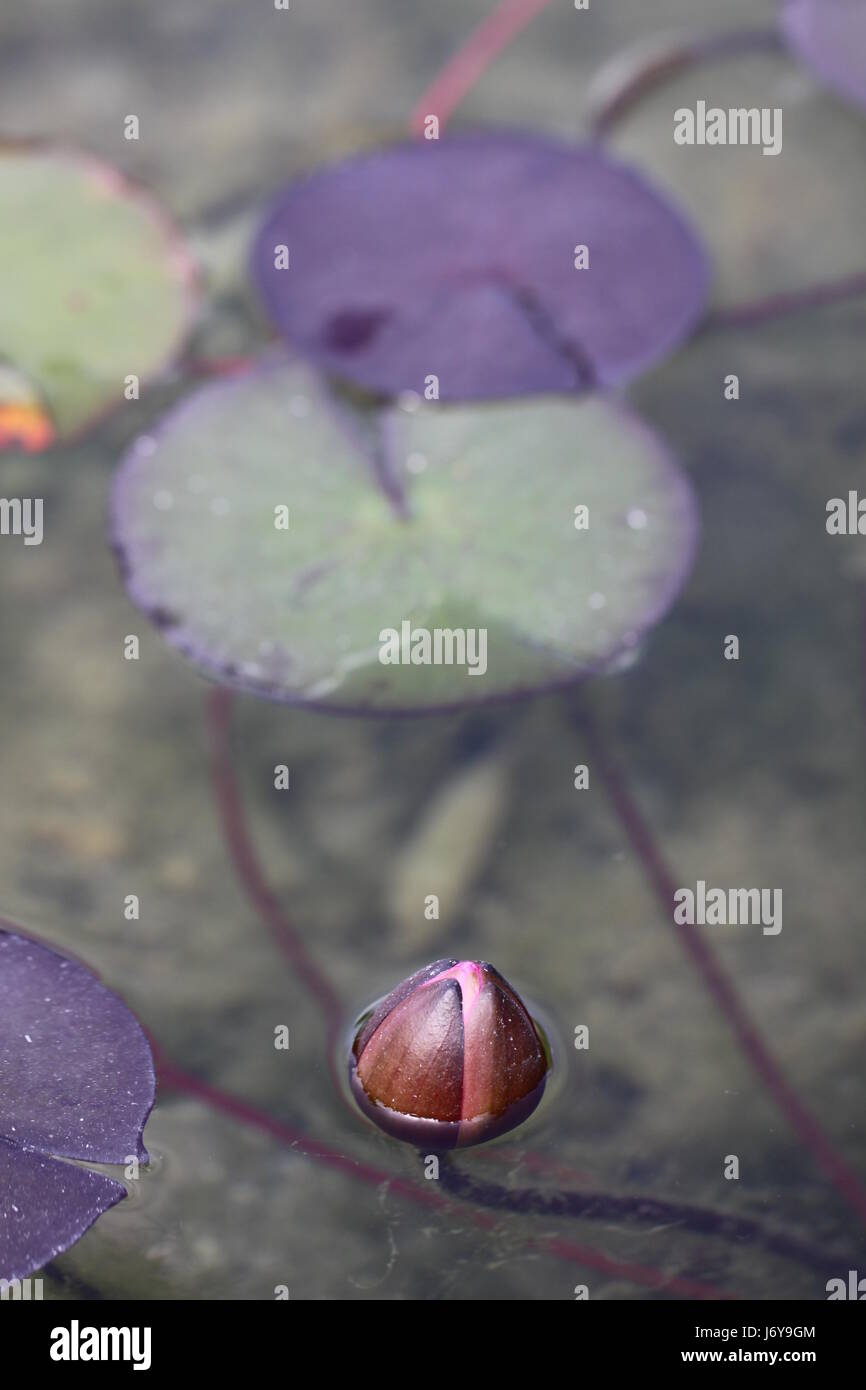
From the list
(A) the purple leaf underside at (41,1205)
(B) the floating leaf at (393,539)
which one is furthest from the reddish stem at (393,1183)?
(B) the floating leaf at (393,539)

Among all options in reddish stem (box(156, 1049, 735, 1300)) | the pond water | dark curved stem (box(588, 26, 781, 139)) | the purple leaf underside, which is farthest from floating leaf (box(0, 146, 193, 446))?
the purple leaf underside

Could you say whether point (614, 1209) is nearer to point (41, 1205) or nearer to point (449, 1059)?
point (449, 1059)

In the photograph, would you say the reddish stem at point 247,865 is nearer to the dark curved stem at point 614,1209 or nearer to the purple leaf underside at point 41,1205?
the dark curved stem at point 614,1209

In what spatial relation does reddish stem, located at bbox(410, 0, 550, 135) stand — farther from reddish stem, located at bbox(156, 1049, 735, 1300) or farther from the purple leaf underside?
the purple leaf underside

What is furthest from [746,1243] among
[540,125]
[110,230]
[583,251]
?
[540,125]

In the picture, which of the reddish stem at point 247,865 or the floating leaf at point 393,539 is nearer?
the reddish stem at point 247,865

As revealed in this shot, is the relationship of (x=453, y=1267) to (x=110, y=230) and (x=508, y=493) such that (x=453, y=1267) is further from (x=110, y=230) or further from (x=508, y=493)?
(x=110, y=230)

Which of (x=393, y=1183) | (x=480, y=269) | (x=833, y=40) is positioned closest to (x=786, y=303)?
(x=480, y=269)
